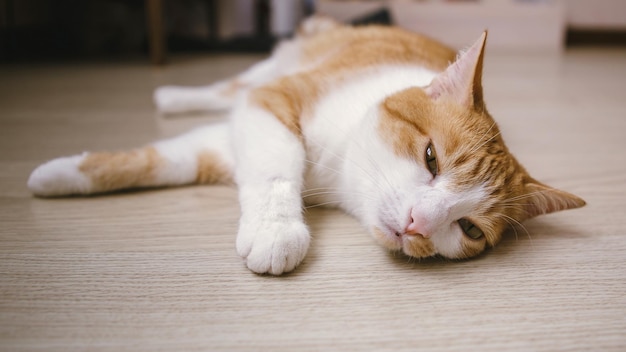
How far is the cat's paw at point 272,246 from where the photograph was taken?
0.91 meters

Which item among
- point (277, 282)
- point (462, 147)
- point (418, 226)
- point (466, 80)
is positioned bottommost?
point (277, 282)

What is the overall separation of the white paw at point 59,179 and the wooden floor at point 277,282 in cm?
3

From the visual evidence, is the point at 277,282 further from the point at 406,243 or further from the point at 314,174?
the point at 314,174

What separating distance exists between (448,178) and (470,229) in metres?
0.13

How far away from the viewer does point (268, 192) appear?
1.04 metres

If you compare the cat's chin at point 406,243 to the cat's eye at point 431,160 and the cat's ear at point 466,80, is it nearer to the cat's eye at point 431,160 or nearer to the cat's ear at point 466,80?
the cat's eye at point 431,160

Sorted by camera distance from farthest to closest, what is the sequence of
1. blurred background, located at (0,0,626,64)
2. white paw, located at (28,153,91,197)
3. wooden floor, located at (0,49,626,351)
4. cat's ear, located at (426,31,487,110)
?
1. blurred background, located at (0,0,626,64)
2. white paw, located at (28,153,91,197)
3. cat's ear, located at (426,31,487,110)
4. wooden floor, located at (0,49,626,351)

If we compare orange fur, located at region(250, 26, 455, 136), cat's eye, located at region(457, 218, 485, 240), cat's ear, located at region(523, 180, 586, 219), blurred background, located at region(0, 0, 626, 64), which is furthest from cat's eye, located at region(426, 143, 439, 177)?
blurred background, located at region(0, 0, 626, 64)

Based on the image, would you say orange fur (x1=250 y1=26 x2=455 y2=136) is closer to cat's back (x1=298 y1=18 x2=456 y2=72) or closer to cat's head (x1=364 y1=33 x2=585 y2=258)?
cat's back (x1=298 y1=18 x2=456 y2=72)

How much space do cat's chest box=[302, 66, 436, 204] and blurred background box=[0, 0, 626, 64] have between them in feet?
7.20

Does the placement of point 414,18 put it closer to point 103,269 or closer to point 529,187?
point 529,187

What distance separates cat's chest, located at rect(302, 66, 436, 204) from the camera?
3.91 ft

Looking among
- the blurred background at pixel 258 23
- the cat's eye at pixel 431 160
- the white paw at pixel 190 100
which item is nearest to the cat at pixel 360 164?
the cat's eye at pixel 431 160

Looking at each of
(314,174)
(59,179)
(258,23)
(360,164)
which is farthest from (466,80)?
(258,23)
